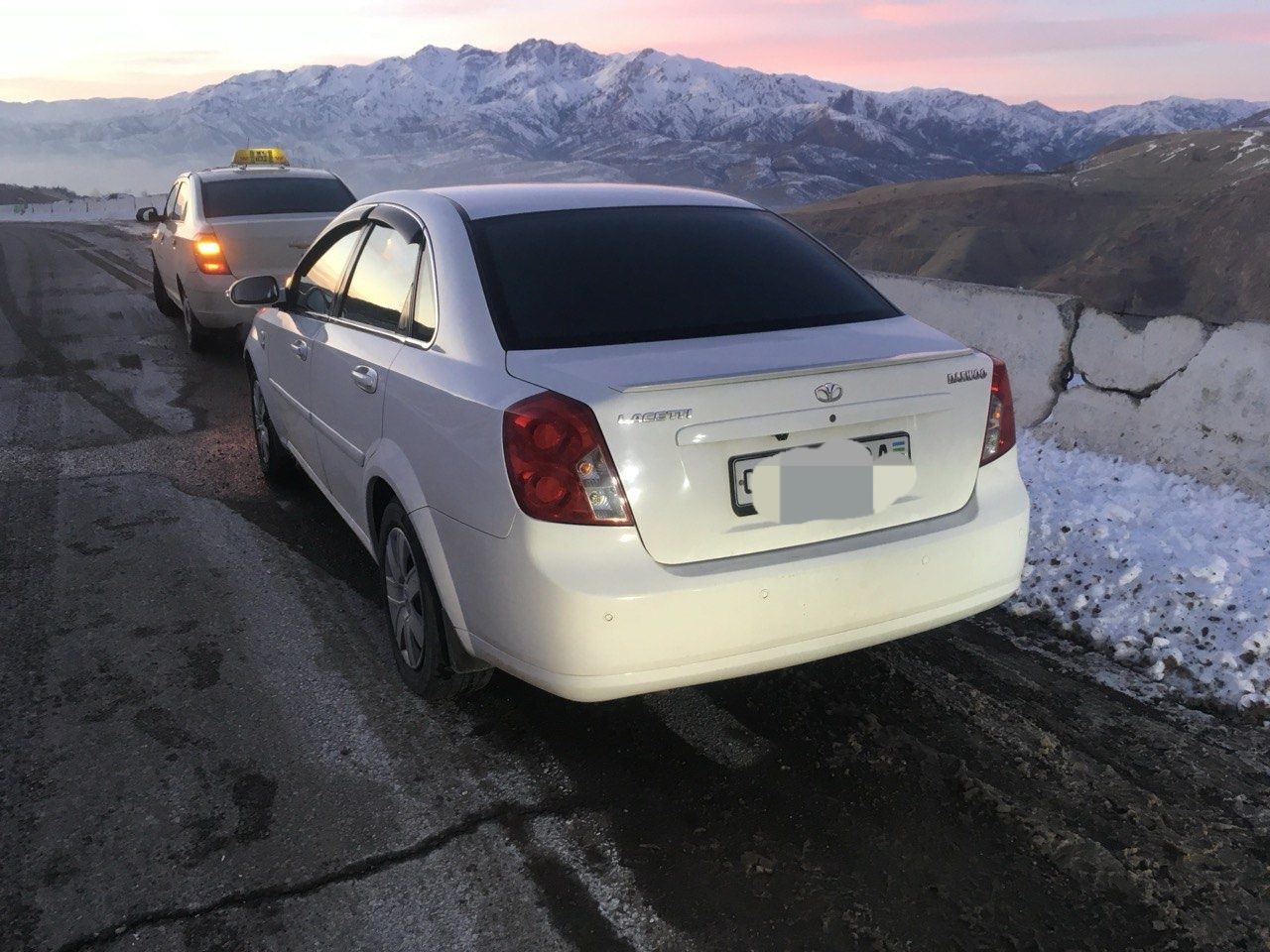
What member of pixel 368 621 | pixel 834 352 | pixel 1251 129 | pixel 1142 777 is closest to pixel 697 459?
pixel 834 352

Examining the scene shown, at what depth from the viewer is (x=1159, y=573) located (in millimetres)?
4352

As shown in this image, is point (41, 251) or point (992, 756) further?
point (41, 251)

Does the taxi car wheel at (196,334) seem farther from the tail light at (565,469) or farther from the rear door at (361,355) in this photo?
the tail light at (565,469)

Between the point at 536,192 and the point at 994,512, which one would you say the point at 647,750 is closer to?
the point at 994,512

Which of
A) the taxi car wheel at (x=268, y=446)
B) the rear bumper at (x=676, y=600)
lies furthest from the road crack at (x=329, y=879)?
the taxi car wheel at (x=268, y=446)

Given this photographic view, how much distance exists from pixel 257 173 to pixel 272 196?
0.65 m

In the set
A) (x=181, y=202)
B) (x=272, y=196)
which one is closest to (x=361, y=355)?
(x=272, y=196)

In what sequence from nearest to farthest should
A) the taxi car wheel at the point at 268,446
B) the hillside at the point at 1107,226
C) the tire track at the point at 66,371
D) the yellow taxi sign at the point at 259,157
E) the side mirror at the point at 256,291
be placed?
the side mirror at the point at 256,291, the taxi car wheel at the point at 268,446, the tire track at the point at 66,371, the yellow taxi sign at the point at 259,157, the hillside at the point at 1107,226

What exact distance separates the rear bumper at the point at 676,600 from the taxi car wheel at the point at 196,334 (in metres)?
7.79

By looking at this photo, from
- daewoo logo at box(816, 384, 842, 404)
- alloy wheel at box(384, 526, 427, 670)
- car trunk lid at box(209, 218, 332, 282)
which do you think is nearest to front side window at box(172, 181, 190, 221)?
car trunk lid at box(209, 218, 332, 282)

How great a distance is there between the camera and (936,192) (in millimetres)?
120562

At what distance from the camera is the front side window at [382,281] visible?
11.7ft

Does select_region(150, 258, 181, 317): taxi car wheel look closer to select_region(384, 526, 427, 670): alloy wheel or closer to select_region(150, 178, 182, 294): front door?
select_region(150, 178, 182, 294): front door

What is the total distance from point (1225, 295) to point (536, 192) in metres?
87.8
